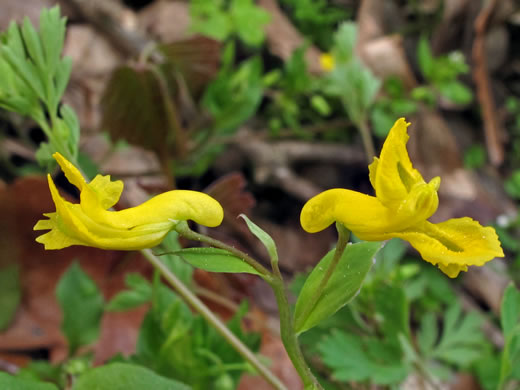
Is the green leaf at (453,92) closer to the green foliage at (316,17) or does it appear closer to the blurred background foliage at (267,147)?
the blurred background foliage at (267,147)

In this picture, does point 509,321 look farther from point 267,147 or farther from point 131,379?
point 267,147

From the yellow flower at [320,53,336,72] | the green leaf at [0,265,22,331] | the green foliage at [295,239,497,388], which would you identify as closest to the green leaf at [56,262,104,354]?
the green leaf at [0,265,22,331]

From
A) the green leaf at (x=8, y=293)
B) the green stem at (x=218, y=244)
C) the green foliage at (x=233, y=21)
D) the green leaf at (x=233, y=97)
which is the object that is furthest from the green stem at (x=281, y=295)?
the green foliage at (x=233, y=21)

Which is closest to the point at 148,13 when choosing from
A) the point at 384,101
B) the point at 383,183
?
the point at 384,101

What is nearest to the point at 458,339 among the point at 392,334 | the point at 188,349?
the point at 392,334

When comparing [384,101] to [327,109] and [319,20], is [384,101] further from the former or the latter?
Answer: [319,20]

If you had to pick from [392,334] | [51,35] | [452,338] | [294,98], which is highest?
[51,35]
